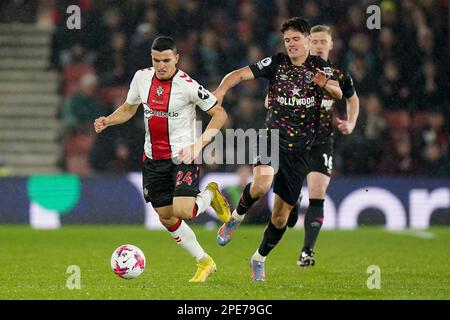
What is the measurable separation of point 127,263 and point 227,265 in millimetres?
2239

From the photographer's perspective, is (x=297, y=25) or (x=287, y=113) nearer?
(x=297, y=25)

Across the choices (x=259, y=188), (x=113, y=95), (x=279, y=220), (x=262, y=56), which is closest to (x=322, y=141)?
(x=259, y=188)

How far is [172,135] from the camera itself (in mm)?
8906

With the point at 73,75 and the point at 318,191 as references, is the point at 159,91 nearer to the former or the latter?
the point at 318,191

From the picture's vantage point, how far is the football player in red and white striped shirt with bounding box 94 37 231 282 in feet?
28.7

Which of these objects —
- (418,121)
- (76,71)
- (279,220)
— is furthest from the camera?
(76,71)

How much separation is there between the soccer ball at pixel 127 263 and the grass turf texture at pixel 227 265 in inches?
4.0

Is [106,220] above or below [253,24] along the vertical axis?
below

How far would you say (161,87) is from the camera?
8.84m

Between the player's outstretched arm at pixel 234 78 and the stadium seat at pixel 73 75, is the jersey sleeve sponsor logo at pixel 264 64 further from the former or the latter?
the stadium seat at pixel 73 75

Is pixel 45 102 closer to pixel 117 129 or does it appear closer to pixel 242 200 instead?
pixel 117 129

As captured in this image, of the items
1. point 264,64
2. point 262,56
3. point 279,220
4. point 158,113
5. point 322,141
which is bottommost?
point 279,220

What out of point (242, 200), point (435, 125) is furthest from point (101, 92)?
point (242, 200)

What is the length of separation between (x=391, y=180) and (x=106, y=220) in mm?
4498
